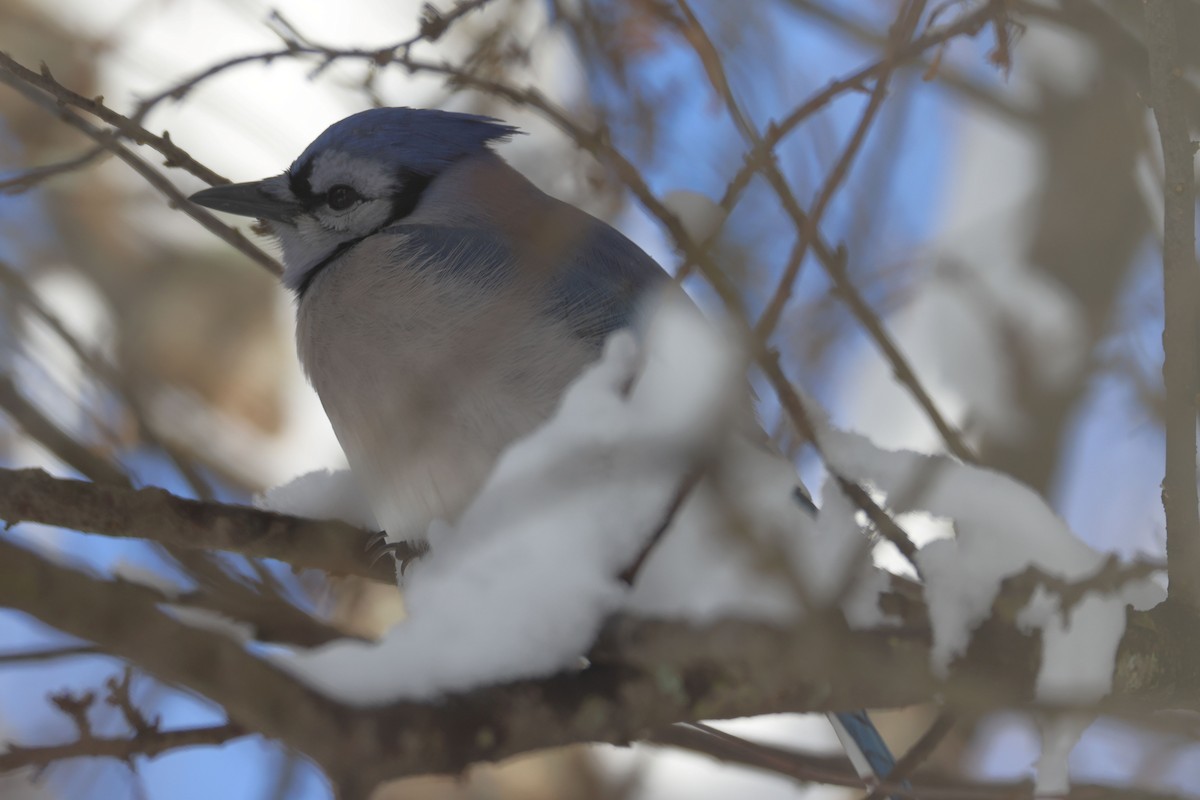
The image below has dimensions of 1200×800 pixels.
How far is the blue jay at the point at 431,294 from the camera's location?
1698 mm

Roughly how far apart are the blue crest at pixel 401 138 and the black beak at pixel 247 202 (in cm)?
8

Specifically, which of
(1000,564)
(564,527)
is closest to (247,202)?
(564,527)

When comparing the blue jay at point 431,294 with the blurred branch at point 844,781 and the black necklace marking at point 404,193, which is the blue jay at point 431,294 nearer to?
the black necklace marking at point 404,193

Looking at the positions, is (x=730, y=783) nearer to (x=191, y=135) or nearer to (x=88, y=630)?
(x=191, y=135)

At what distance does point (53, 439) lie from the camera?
1.55 meters

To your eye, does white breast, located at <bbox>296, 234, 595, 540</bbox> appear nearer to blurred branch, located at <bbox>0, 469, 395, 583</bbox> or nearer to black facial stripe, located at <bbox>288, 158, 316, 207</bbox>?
blurred branch, located at <bbox>0, 469, 395, 583</bbox>

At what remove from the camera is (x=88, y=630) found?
798 mm

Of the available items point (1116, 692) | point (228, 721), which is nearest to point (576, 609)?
point (228, 721)

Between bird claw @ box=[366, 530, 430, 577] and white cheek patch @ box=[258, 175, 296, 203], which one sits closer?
bird claw @ box=[366, 530, 430, 577]

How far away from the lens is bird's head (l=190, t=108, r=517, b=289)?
226cm

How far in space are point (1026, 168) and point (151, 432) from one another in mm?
3645

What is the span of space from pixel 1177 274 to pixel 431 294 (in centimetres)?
106

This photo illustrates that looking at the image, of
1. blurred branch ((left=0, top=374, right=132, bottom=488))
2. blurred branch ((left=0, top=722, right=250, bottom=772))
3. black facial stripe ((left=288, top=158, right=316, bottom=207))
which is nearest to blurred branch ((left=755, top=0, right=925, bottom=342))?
blurred branch ((left=0, top=722, right=250, bottom=772))

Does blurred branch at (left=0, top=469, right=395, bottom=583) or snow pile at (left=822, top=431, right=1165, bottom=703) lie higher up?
blurred branch at (left=0, top=469, right=395, bottom=583)
